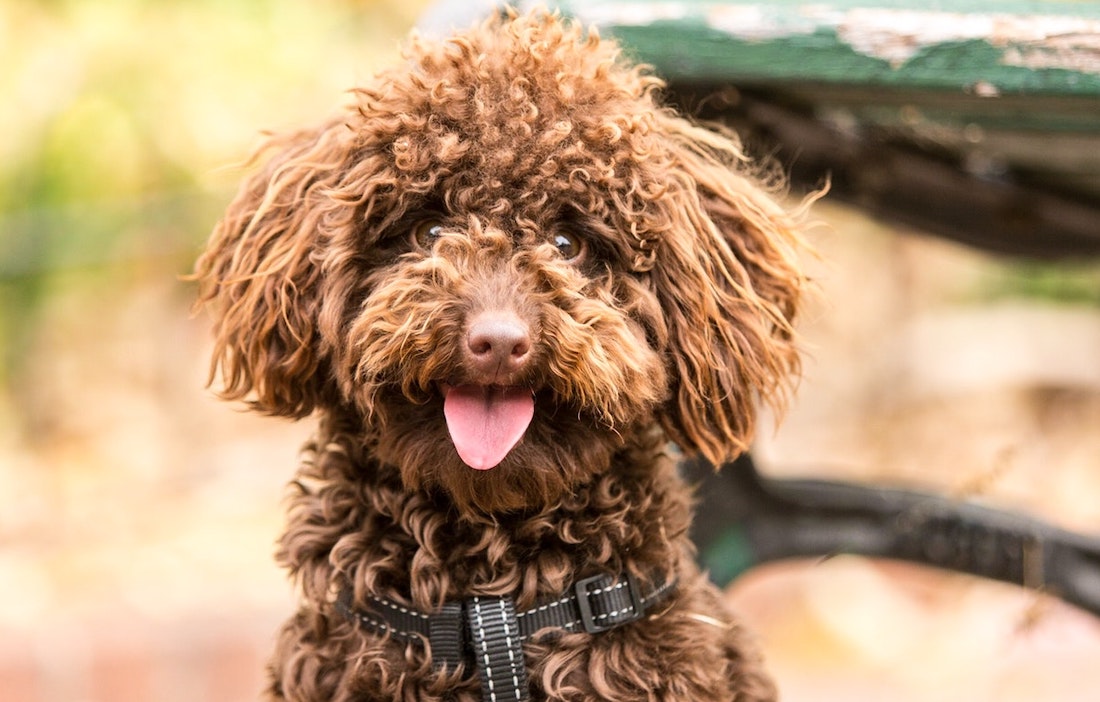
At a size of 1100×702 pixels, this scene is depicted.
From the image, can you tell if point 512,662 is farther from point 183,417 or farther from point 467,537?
point 183,417

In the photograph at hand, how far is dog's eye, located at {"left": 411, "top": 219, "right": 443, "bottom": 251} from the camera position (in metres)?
2.38

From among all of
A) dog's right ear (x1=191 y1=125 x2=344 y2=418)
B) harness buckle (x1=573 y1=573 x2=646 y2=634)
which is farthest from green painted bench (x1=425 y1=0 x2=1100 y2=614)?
harness buckle (x1=573 y1=573 x2=646 y2=634)

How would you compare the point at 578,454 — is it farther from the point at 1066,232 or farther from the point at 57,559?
the point at 57,559

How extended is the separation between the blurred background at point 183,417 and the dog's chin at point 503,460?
299cm

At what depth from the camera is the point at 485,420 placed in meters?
2.24

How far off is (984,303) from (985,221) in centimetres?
478

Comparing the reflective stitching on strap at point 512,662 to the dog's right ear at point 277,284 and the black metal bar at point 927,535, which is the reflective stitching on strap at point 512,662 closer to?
the dog's right ear at point 277,284

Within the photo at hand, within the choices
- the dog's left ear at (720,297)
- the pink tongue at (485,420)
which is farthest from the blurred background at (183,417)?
the pink tongue at (485,420)

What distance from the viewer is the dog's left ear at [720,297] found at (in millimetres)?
2453

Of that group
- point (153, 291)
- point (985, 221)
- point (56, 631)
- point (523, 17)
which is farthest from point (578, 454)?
point (153, 291)

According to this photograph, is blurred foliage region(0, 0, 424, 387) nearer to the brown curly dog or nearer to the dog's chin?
the brown curly dog

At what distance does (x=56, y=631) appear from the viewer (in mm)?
4832

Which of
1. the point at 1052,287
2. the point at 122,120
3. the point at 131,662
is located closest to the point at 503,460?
the point at 131,662

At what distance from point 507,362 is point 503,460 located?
0.20m
